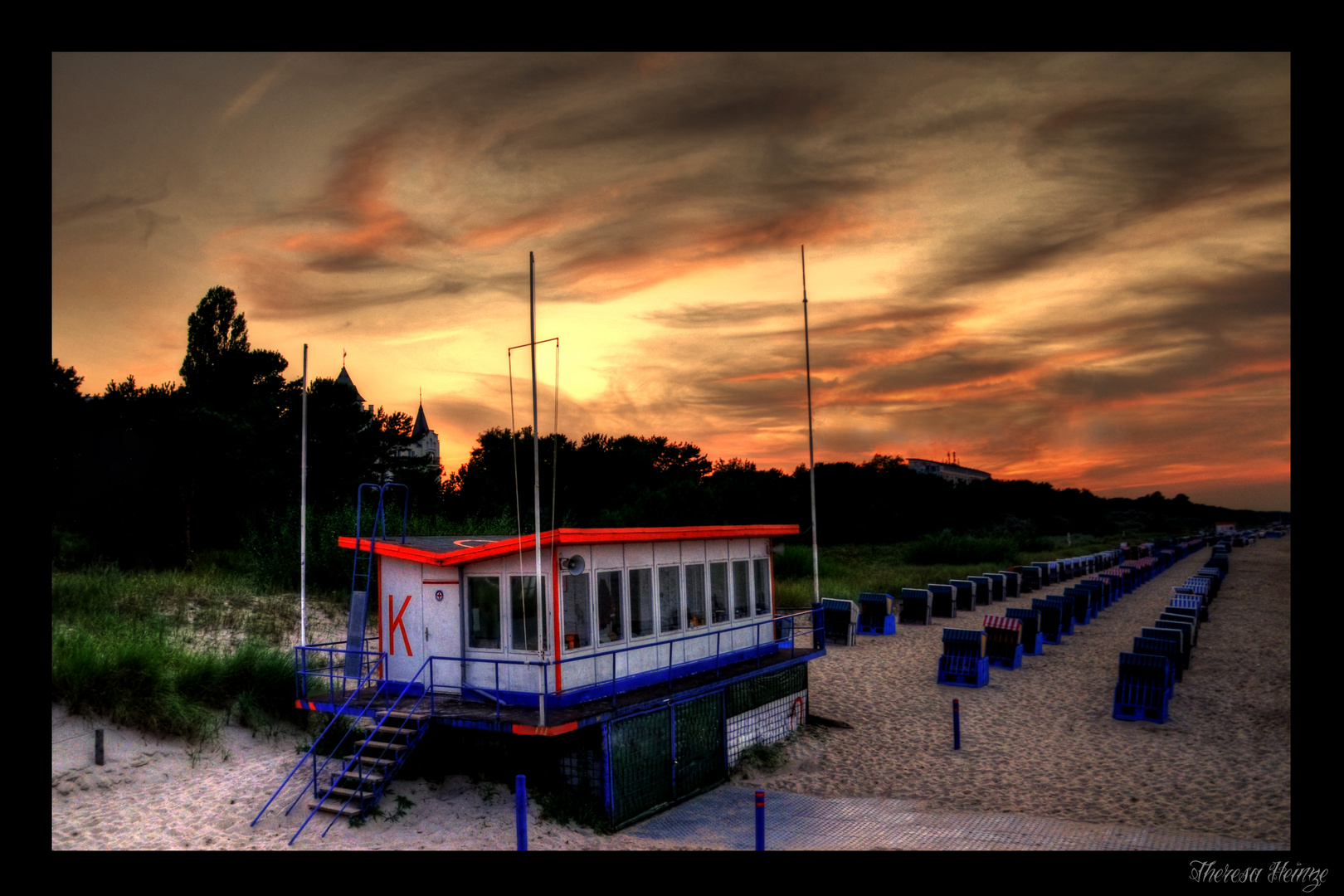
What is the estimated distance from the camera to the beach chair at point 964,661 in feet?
79.8

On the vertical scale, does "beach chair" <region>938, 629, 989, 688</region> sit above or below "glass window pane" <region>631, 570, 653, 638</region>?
below

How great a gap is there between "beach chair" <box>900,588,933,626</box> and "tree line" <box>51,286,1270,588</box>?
16935 mm

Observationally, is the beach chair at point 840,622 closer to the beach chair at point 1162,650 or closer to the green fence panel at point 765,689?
the beach chair at point 1162,650

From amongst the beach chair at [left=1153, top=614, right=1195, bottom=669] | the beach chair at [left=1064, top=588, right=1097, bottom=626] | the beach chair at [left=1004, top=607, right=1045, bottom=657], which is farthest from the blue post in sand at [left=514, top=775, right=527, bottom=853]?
the beach chair at [left=1064, top=588, right=1097, bottom=626]

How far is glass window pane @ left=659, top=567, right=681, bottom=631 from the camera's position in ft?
51.6

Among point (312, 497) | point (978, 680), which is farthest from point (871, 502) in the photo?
point (978, 680)

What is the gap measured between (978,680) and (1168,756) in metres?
6.76

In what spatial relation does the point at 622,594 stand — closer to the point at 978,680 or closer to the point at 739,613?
the point at 739,613

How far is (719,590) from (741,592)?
33.4 inches

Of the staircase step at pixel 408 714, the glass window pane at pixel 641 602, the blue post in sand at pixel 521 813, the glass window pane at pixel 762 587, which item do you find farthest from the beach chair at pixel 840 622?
the blue post in sand at pixel 521 813

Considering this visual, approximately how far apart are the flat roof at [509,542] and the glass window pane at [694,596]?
25.4 inches

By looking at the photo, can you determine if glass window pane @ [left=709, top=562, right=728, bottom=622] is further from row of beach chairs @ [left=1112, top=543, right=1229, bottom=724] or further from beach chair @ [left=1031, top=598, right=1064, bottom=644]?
beach chair @ [left=1031, top=598, right=1064, bottom=644]
